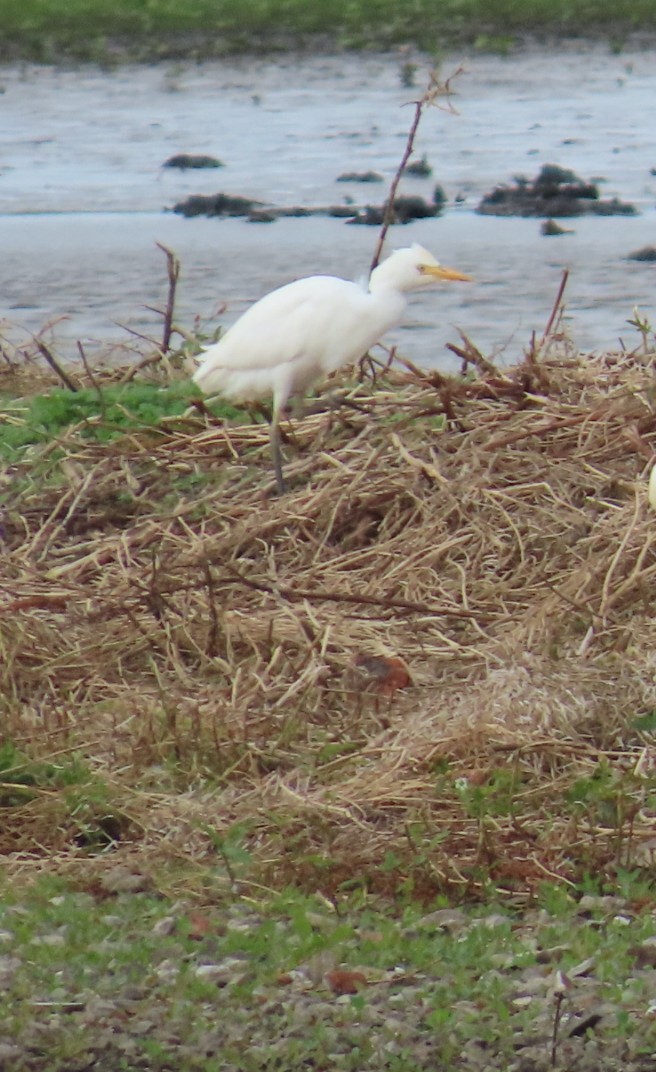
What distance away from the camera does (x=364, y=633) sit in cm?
534

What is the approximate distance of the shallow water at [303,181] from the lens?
1098cm

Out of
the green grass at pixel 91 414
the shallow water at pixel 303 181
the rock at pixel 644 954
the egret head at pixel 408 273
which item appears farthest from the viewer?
the shallow water at pixel 303 181

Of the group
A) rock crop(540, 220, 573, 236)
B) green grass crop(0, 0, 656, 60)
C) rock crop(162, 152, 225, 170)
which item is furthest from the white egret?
green grass crop(0, 0, 656, 60)

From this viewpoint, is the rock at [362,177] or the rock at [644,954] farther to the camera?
the rock at [362,177]

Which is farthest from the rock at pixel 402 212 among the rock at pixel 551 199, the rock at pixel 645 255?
the rock at pixel 645 255

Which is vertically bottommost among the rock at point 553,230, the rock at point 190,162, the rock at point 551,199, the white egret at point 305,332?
the rock at point 553,230

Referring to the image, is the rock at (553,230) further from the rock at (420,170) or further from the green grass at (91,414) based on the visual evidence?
the green grass at (91,414)

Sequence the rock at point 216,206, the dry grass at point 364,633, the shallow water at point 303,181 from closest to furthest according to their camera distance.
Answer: the dry grass at point 364,633
the shallow water at point 303,181
the rock at point 216,206

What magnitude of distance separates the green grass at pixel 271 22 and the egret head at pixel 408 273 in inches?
756

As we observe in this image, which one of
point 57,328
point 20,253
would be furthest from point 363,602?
point 20,253

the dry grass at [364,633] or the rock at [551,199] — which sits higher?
the dry grass at [364,633]

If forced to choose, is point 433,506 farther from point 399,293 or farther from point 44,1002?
point 44,1002

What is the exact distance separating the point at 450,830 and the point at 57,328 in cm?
688

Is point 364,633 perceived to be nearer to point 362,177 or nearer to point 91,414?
point 91,414
